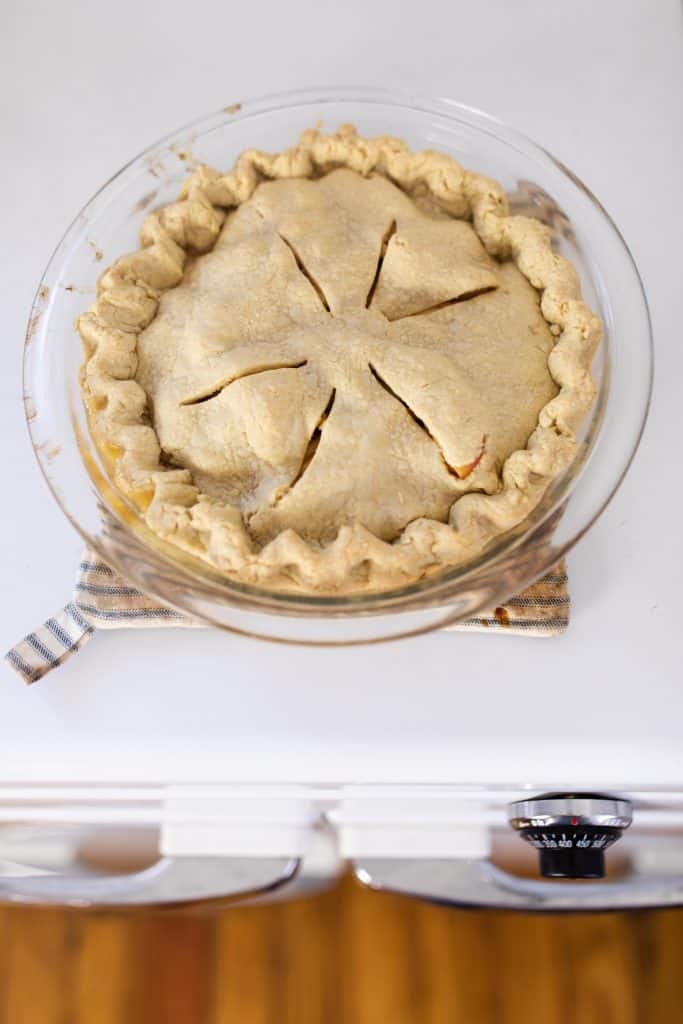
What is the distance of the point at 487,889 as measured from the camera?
42.3 inches

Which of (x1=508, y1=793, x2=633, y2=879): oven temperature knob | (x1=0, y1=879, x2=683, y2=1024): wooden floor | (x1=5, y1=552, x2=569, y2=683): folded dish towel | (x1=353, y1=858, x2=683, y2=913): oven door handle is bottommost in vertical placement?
(x1=0, y1=879, x2=683, y2=1024): wooden floor

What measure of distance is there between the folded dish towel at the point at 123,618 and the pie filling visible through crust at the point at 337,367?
0.33 ft

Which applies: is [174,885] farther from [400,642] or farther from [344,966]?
[344,966]

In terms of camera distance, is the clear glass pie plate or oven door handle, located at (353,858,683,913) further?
oven door handle, located at (353,858,683,913)

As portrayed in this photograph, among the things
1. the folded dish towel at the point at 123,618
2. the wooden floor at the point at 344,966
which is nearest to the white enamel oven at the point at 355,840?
the folded dish towel at the point at 123,618

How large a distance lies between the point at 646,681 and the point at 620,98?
24.9 inches

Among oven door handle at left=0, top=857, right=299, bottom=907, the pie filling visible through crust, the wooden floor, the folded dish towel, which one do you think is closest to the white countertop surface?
the folded dish towel

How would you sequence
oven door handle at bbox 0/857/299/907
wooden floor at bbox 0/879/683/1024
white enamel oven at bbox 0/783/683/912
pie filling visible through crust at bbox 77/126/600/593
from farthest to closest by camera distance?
wooden floor at bbox 0/879/683/1024 → oven door handle at bbox 0/857/299/907 → white enamel oven at bbox 0/783/683/912 → pie filling visible through crust at bbox 77/126/600/593

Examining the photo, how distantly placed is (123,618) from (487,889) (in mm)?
562

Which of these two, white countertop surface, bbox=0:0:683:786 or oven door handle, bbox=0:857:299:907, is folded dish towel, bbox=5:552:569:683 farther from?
oven door handle, bbox=0:857:299:907

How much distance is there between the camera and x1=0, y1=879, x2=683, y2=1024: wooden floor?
1.60 m

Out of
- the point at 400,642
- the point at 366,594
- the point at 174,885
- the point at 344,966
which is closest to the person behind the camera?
the point at 366,594

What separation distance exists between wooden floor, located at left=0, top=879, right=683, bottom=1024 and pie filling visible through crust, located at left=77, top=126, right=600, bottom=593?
110cm

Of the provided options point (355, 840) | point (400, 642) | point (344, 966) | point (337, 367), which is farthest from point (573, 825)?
point (344, 966)
